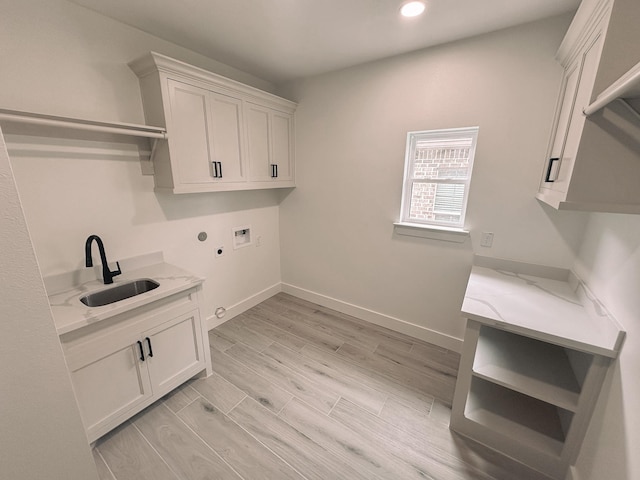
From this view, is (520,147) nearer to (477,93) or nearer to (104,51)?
(477,93)

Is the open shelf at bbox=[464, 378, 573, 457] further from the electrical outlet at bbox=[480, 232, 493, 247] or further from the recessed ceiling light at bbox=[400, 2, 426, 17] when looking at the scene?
the recessed ceiling light at bbox=[400, 2, 426, 17]

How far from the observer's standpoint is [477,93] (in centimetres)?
198

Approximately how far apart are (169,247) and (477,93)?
9.35ft

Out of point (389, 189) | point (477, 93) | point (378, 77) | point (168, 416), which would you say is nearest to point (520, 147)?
point (477, 93)

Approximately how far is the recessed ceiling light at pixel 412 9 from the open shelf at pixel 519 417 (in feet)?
8.47

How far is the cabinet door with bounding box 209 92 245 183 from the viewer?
7.12 feet

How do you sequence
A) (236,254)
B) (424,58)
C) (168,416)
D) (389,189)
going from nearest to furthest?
1. (168,416)
2. (424,58)
3. (389,189)
4. (236,254)

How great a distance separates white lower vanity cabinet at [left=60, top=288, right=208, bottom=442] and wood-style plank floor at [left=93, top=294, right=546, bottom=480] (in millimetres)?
171

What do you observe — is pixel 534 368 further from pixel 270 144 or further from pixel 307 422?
pixel 270 144

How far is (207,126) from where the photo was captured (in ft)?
6.93

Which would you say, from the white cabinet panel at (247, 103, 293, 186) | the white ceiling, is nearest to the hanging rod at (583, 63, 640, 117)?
the white ceiling

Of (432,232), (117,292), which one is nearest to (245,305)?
(117,292)

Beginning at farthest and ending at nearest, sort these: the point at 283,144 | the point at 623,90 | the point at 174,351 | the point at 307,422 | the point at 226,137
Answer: the point at 283,144 → the point at 226,137 → the point at 174,351 → the point at 307,422 → the point at 623,90

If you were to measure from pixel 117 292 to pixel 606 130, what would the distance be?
286cm
